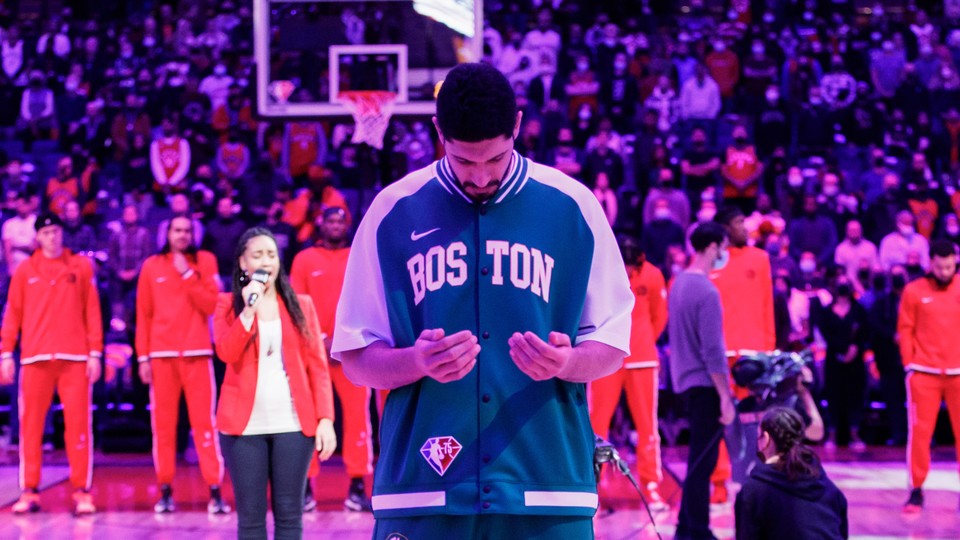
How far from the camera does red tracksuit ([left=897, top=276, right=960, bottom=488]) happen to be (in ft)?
27.3

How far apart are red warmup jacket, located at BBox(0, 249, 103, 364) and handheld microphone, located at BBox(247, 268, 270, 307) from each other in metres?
3.28

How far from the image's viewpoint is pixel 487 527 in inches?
99.2

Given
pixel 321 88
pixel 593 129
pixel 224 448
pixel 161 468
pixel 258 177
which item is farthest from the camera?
pixel 593 129

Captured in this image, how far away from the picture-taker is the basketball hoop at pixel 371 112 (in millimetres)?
9234

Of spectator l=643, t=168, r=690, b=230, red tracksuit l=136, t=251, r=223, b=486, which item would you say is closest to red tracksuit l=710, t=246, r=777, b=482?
red tracksuit l=136, t=251, r=223, b=486

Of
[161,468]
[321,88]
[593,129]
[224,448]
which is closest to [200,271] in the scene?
[161,468]

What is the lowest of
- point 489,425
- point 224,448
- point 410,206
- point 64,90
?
point 224,448

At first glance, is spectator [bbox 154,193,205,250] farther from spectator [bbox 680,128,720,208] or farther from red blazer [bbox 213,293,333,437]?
red blazer [bbox 213,293,333,437]

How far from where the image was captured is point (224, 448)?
17.9 feet

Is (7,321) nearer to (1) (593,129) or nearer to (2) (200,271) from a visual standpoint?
(2) (200,271)

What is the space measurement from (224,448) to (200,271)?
328 cm

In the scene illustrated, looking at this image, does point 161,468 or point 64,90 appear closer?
point 161,468

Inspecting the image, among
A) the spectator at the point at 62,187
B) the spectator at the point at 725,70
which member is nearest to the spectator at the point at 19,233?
the spectator at the point at 62,187

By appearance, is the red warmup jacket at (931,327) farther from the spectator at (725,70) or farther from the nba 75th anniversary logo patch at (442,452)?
the spectator at (725,70)
